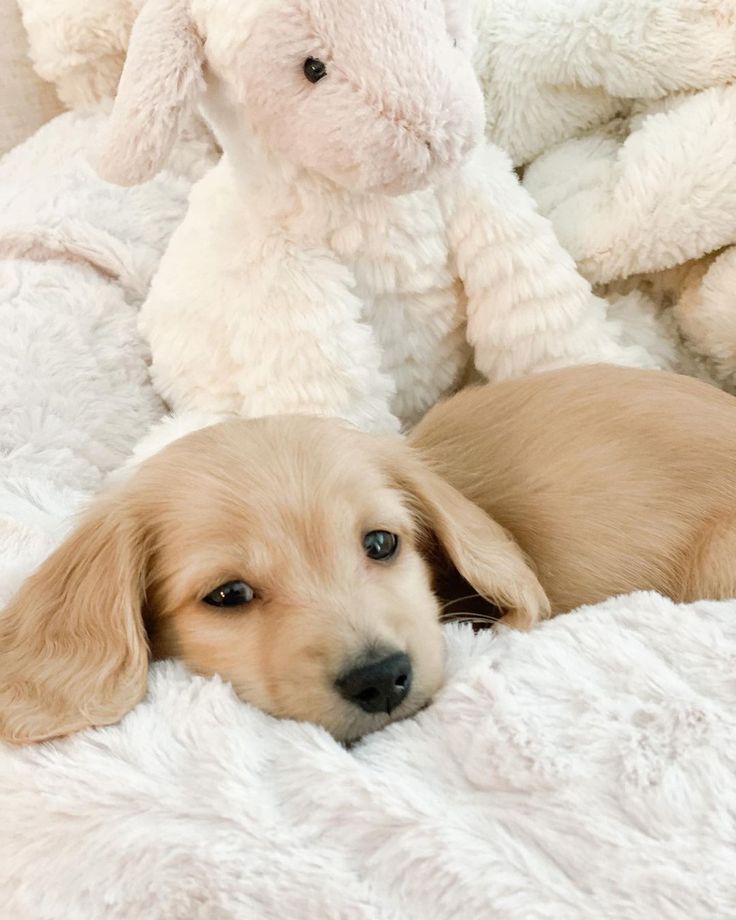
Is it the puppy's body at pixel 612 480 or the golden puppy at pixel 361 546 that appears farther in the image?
the puppy's body at pixel 612 480

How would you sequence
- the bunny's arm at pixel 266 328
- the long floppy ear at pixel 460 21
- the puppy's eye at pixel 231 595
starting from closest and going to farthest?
1. the puppy's eye at pixel 231 595
2. the long floppy ear at pixel 460 21
3. the bunny's arm at pixel 266 328

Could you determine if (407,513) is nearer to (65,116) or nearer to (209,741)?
(209,741)

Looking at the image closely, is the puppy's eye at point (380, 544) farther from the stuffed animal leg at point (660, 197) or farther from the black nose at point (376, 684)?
the stuffed animal leg at point (660, 197)

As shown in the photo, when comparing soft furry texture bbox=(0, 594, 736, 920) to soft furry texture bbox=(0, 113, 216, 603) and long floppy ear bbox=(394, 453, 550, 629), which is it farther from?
soft furry texture bbox=(0, 113, 216, 603)

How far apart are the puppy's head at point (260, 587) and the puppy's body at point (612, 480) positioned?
0.10 metres

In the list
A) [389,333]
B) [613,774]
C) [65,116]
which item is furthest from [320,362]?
[65,116]

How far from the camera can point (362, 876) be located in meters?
0.83

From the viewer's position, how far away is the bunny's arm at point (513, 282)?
5.03 feet

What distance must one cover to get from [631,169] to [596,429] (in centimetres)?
64

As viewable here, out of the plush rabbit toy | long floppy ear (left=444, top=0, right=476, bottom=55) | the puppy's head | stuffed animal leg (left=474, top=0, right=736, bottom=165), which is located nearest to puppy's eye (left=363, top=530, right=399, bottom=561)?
the puppy's head

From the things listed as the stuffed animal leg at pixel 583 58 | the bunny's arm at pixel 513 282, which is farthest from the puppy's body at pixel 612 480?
the stuffed animal leg at pixel 583 58

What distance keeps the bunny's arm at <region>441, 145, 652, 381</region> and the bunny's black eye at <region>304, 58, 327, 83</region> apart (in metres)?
0.32

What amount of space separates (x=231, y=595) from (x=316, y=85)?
671 millimetres

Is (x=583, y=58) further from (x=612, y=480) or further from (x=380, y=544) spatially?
(x=380, y=544)
